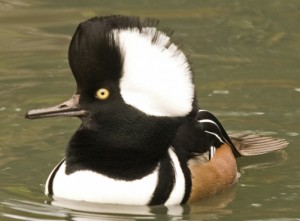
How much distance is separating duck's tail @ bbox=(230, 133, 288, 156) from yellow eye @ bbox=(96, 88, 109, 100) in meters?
1.97

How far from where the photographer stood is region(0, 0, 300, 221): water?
8406 mm

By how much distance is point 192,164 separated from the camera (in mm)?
8500

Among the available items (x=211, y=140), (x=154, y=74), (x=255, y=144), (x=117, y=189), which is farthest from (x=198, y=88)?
(x=154, y=74)

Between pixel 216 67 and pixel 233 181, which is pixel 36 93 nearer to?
pixel 216 67

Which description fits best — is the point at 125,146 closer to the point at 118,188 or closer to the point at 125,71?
the point at 118,188

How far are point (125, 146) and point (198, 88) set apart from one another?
10.2ft

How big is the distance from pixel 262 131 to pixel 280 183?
128 cm

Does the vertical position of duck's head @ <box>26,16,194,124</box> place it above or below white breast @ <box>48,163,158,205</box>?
above

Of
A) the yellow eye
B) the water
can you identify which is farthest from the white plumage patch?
the water

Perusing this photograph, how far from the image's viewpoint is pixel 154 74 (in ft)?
25.8

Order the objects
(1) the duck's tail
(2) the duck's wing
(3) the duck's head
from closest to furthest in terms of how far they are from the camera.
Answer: (3) the duck's head → (2) the duck's wing → (1) the duck's tail

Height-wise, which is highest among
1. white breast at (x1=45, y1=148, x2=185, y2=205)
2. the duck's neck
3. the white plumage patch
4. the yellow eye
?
the white plumage patch

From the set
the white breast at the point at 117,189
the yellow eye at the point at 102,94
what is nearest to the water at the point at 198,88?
the white breast at the point at 117,189

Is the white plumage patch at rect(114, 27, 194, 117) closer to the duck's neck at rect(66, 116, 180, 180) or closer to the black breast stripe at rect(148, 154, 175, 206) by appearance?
the duck's neck at rect(66, 116, 180, 180)
